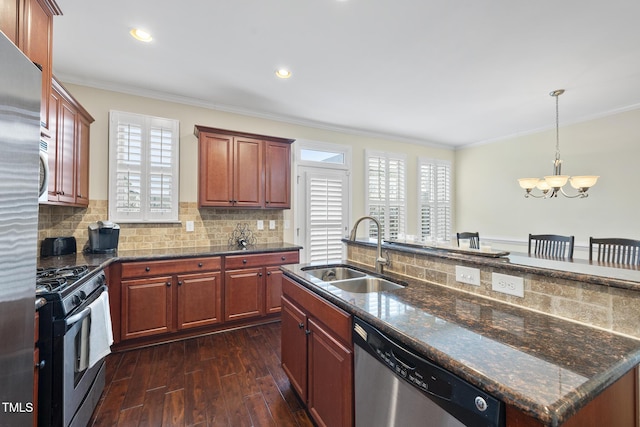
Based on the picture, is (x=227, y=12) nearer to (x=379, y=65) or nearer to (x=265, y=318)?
(x=379, y=65)

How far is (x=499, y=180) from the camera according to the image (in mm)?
5008

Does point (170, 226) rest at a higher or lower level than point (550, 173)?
lower

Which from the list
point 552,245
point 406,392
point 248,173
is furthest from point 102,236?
point 552,245

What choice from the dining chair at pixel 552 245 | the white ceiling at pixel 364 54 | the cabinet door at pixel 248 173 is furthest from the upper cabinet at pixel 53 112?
the dining chair at pixel 552 245

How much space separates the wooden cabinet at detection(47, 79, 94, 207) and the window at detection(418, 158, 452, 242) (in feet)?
16.7

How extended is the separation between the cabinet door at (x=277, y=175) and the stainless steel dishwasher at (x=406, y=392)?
257 centimetres

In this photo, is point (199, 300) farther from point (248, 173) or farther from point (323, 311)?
point (323, 311)

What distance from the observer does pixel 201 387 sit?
84.4 inches

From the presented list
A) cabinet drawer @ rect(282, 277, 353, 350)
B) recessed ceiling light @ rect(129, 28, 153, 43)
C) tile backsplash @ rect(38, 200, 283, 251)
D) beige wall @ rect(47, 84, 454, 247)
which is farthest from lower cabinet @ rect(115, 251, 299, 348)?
recessed ceiling light @ rect(129, 28, 153, 43)

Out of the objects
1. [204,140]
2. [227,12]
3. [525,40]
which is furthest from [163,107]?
[525,40]

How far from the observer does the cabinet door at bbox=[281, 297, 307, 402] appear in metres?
1.75

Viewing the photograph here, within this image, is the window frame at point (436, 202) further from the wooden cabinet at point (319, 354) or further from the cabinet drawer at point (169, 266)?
the wooden cabinet at point (319, 354)

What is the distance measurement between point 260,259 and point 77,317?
5.94 ft

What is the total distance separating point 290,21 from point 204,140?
173 centimetres
